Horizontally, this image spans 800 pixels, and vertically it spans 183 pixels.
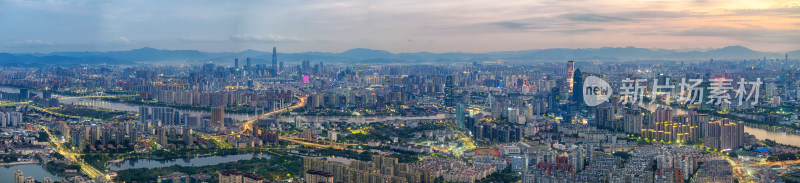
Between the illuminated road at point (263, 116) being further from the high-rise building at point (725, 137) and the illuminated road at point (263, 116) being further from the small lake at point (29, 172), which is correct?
the high-rise building at point (725, 137)

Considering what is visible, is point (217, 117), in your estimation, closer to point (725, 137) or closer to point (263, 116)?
point (263, 116)

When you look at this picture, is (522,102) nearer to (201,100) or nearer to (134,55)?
(201,100)

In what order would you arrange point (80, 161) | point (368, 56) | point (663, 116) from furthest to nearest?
point (368, 56) < point (663, 116) < point (80, 161)

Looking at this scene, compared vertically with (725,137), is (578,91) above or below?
above

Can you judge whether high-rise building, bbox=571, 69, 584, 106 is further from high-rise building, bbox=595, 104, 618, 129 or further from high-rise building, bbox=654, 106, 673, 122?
high-rise building, bbox=654, 106, 673, 122

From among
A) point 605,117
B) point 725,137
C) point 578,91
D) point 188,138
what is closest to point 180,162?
point 188,138

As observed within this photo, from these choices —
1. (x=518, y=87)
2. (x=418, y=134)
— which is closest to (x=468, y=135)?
(x=418, y=134)

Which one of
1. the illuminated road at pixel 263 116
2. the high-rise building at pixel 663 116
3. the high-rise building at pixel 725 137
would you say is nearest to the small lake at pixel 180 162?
the illuminated road at pixel 263 116
